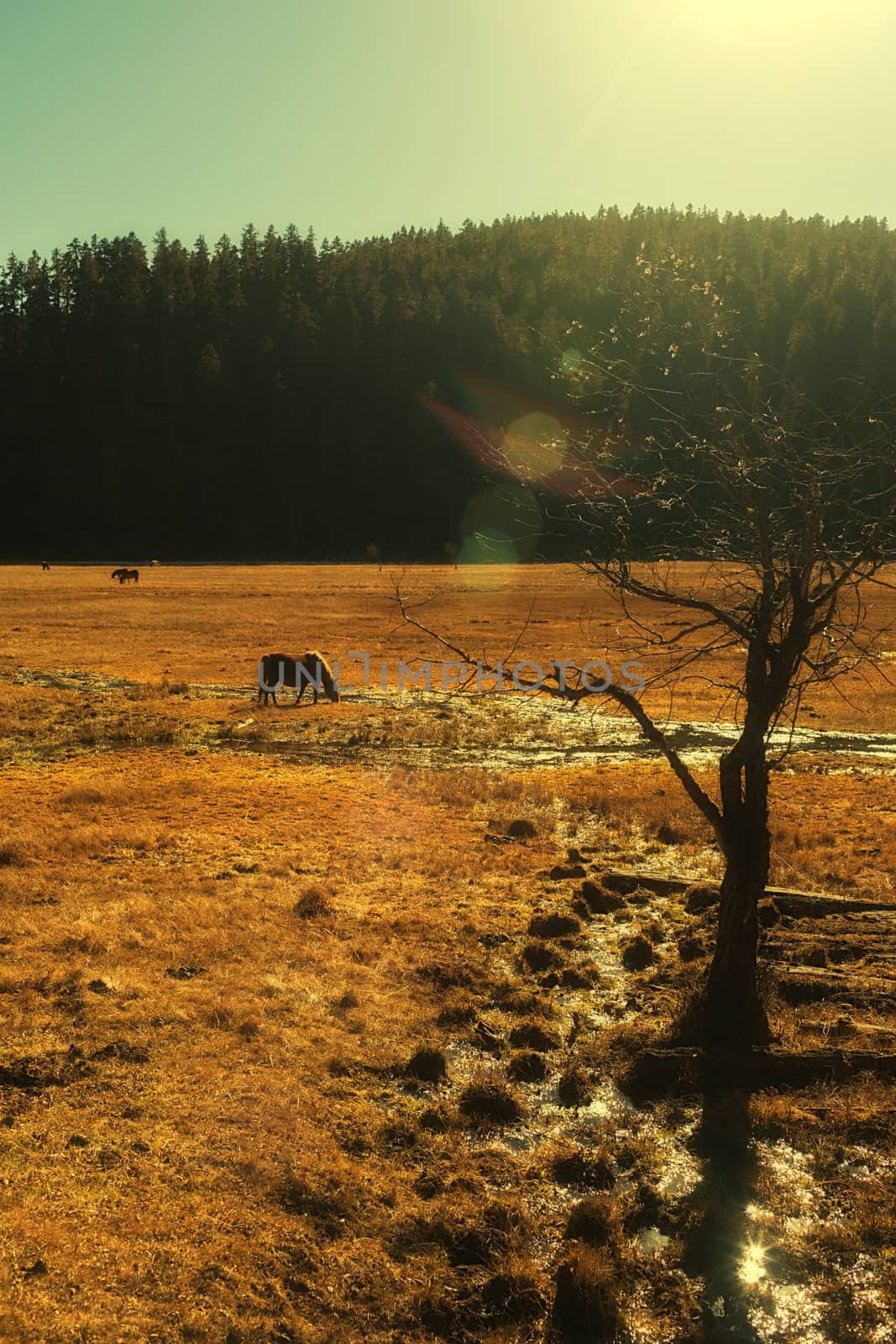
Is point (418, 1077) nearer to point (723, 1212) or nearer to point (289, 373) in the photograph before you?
point (723, 1212)

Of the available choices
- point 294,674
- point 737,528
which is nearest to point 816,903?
point 737,528

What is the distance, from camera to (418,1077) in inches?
309

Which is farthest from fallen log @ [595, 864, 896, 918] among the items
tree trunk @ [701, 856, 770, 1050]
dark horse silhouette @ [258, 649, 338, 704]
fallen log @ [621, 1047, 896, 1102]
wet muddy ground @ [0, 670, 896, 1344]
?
dark horse silhouette @ [258, 649, 338, 704]

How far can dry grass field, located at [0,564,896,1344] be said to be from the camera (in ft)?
18.0

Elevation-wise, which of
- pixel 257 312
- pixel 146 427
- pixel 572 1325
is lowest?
pixel 572 1325

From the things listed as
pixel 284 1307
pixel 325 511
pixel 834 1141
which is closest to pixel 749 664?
pixel 834 1141

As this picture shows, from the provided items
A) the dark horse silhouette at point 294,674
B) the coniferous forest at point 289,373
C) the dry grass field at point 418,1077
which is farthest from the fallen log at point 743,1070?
the coniferous forest at point 289,373

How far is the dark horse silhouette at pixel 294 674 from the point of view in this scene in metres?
27.3

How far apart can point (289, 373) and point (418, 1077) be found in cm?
12538

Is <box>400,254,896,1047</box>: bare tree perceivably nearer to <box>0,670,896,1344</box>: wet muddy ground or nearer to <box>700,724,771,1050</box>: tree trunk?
<box>700,724,771,1050</box>: tree trunk

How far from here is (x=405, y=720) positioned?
2508cm

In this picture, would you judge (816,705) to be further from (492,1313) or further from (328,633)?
(492,1313)

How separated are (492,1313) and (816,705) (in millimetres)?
25392

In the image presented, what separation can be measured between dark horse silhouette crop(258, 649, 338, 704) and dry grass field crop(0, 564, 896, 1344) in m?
9.25
